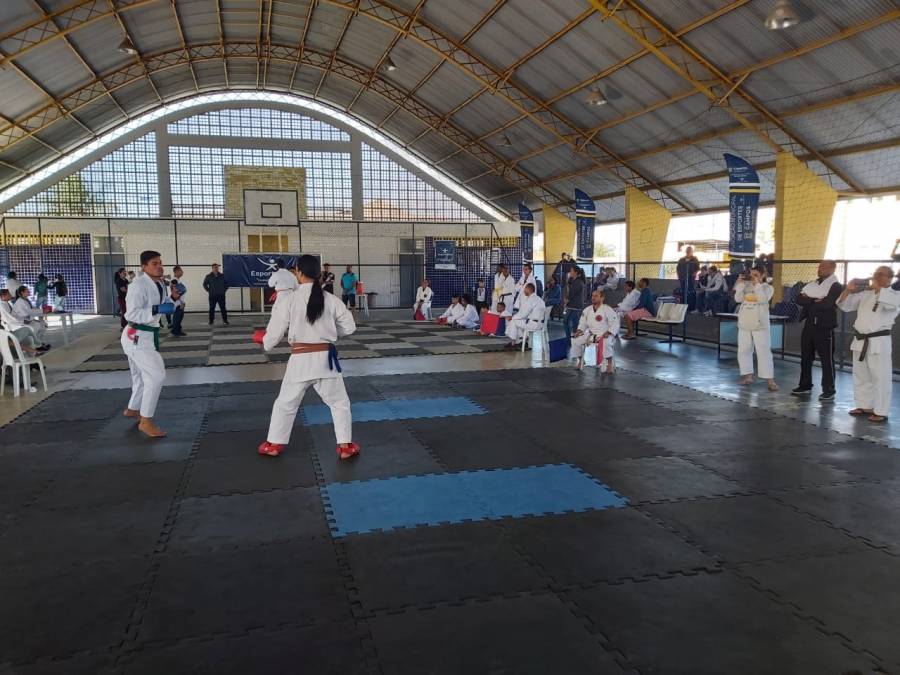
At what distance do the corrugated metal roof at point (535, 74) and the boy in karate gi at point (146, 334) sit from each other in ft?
46.3

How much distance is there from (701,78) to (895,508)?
16208 millimetres

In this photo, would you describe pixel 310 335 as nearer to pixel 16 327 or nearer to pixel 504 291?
pixel 16 327

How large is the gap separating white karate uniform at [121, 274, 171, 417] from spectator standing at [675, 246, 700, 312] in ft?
37.9

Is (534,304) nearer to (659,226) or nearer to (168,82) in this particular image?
(659,226)

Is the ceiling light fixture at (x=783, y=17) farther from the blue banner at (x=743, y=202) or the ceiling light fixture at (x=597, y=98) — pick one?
the ceiling light fixture at (x=597, y=98)

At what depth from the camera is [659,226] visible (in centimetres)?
2511

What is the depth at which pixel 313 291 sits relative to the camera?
17.6ft

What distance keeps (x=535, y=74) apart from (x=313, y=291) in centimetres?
1868

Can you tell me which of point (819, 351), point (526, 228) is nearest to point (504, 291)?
point (819, 351)

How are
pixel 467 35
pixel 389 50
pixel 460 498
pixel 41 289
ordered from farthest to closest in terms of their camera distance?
pixel 389 50
pixel 467 35
pixel 41 289
pixel 460 498

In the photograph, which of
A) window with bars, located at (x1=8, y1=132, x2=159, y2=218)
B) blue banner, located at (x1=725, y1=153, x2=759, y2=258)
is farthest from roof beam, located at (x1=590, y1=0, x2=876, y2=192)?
A: window with bars, located at (x1=8, y1=132, x2=159, y2=218)

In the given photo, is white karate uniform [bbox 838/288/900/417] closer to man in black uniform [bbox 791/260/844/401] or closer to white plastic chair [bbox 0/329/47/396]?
man in black uniform [bbox 791/260/844/401]

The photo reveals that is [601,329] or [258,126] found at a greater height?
[258,126]

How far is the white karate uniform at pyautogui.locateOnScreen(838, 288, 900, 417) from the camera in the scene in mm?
6875
